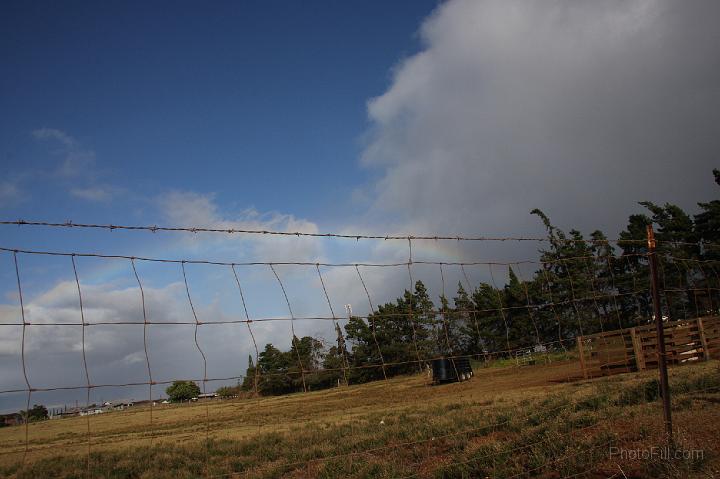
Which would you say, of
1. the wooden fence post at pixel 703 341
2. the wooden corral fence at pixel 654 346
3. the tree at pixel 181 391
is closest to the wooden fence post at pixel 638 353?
the wooden corral fence at pixel 654 346

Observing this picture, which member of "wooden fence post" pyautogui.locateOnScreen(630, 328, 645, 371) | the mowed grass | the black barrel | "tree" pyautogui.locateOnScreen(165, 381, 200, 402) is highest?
"tree" pyautogui.locateOnScreen(165, 381, 200, 402)

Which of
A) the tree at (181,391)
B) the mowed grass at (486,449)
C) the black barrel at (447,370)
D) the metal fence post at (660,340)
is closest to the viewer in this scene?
the metal fence post at (660,340)

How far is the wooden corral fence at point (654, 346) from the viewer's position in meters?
17.4

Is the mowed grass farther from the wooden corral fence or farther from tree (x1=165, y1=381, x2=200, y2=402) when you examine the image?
the wooden corral fence

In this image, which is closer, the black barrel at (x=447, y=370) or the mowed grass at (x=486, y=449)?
the mowed grass at (x=486, y=449)

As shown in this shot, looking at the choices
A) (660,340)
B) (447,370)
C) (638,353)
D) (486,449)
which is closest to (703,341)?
(638,353)

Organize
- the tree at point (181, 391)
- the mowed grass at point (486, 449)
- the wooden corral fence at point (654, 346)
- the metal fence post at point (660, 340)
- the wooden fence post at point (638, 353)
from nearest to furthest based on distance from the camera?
the metal fence post at point (660, 340), the mowed grass at point (486, 449), the tree at point (181, 391), the wooden corral fence at point (654, 346), the wooden fence post at point (638, 353)

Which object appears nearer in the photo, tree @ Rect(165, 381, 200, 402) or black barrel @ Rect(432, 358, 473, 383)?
tree @ Rect(165, 381, 200, 402)

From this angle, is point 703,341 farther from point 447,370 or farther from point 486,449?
point 447,370

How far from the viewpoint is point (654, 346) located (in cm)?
1753

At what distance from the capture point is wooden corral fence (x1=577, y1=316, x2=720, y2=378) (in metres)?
17.4

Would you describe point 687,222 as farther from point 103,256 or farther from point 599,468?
point 103,256

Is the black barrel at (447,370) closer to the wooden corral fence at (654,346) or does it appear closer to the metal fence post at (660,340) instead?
the wooden corral fence at (654,346)

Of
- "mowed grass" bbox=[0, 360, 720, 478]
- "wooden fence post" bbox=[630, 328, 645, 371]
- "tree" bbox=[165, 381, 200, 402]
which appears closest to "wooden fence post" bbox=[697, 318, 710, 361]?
"wooden fence post" bbox=[630, 328, 645, 371]
